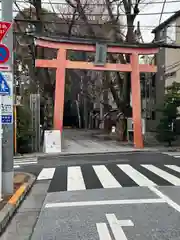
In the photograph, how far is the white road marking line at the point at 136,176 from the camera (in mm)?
10328

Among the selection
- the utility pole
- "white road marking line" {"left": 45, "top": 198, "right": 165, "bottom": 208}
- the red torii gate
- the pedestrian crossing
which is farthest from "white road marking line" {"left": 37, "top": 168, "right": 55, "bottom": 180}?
the red torii gate

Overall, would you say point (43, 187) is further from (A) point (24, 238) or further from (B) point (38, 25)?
(B) point (38, 25)

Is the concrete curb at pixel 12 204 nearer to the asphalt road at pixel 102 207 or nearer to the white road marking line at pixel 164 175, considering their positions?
the asphalt road at pixel 102 207

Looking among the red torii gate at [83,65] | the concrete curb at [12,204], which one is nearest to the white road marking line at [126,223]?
the concrete curb at [12,204]

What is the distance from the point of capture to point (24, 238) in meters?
5.88

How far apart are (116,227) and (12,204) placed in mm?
2433

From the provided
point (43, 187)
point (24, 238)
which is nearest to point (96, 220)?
point (24, 238)

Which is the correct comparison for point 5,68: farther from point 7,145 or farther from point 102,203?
point 102,203

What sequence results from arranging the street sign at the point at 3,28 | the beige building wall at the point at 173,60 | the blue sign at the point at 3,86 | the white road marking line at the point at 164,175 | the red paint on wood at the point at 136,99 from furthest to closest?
the beige building wall at the point at 173,60, the red paint on wood at the point at 136,99, the white road marking line at the point at 164,175, the blue sign at the point at 3,86, the street sign at the point at 3,28

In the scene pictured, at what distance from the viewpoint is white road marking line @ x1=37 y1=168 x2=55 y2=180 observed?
1202cm

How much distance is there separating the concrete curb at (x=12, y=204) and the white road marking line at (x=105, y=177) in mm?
2062

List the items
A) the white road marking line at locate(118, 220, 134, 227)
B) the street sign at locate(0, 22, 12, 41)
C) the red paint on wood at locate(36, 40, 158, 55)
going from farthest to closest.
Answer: the red paint on wood at locate(36, 40, 158, 55)
the street sign at locate(0, 22, 12, 41)
the white road marking line at locate(118, 220, 134, 227)

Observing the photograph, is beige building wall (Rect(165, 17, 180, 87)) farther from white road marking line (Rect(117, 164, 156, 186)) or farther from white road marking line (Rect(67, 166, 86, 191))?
white road marking line (Rect(67, 166, 86, 191))

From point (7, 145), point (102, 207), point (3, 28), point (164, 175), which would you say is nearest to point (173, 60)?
point (164, 175)
